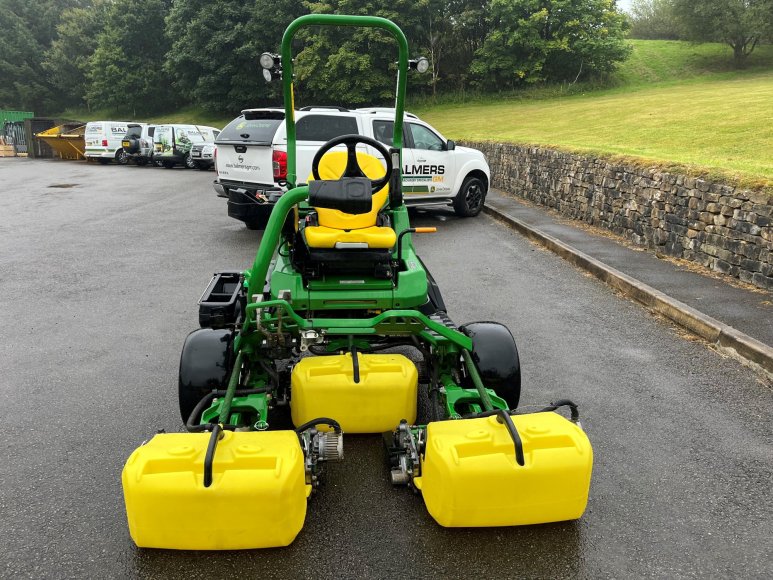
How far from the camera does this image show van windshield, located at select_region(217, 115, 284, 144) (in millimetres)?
11672

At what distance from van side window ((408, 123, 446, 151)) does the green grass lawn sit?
9.23ft

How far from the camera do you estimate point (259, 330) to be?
12.1ft

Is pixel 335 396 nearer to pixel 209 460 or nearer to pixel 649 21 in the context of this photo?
pixel 209 460

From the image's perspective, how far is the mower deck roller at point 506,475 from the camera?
9.09 feet

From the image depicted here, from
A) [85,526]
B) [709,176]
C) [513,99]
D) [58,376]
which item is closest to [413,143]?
[709,176]

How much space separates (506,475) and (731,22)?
5192 centimetres

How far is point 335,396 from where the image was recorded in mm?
3576

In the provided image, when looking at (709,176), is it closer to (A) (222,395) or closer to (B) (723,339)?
(B) (723,339)

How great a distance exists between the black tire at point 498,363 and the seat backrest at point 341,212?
1.11 meters

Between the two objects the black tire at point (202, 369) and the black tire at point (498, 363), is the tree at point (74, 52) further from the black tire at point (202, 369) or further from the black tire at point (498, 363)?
the black tire at point (498, 363)

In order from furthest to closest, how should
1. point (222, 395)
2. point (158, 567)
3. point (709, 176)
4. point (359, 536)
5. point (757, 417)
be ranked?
point (709, 176) → point (757, 417) → point (222, 395) → point (359, 536) → point (158, 567)

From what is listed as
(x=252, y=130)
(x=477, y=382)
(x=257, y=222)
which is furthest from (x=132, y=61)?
(x=477, y=382)

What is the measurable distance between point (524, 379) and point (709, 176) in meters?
4.72

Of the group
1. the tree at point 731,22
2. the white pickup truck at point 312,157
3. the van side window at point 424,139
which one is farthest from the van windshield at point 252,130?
the tree at point 731,22
